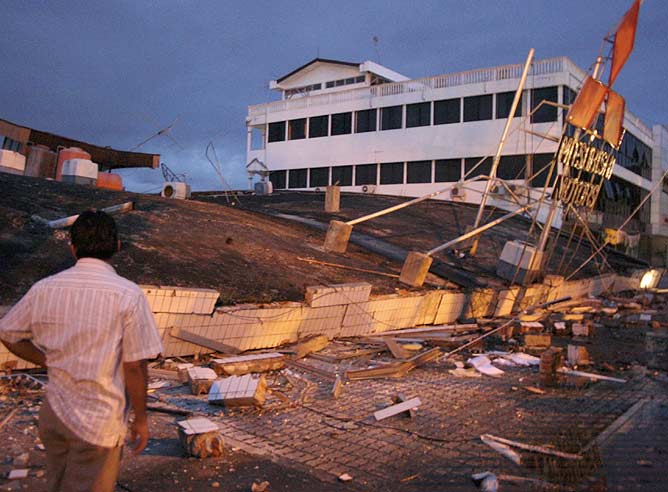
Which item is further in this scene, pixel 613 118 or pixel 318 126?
pixel 318 126

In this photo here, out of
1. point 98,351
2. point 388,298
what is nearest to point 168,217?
point 388,298

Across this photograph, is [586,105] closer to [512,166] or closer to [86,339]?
[512,166]

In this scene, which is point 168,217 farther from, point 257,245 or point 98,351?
point 98,351

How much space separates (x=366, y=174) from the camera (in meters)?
36.9

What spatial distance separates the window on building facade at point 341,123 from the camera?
37625mm

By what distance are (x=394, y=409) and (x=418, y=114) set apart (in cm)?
3026

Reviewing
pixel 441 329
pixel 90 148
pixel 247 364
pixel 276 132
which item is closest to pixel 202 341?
pixel 247 364

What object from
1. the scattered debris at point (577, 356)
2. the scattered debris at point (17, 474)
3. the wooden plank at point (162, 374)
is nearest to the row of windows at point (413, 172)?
the scattered debris at point (577, 356)

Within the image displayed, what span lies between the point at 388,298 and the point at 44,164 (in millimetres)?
13662

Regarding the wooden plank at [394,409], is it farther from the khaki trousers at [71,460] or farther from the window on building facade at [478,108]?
the window on building facade at [478,108]

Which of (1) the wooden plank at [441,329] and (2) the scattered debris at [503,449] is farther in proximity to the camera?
(1) the wooden plank at [441,329]

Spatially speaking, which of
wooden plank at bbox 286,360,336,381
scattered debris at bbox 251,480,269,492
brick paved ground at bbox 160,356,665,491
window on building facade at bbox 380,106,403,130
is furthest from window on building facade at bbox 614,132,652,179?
scattered debris at bbox 251,480,269,492

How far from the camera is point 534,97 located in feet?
100

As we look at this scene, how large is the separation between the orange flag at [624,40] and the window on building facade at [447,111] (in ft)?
57.7
